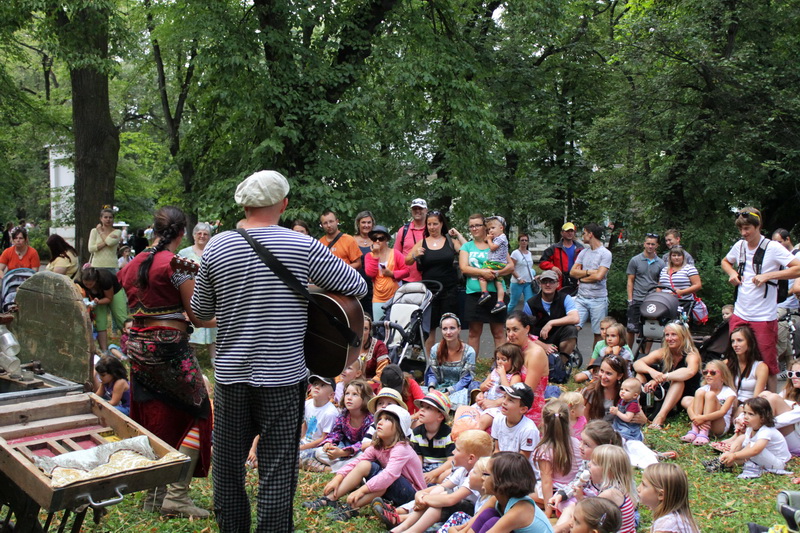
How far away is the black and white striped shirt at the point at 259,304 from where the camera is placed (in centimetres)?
342

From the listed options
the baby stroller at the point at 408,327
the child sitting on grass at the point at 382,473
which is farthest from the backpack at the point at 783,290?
the child sitting on grass at the point at 382,473

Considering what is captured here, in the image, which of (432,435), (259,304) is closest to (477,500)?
(432,435)

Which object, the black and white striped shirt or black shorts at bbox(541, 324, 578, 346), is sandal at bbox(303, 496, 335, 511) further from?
black shorts at bbox(541, 324, 578, 346)

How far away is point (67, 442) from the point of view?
3.40 m

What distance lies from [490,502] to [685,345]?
397 cm

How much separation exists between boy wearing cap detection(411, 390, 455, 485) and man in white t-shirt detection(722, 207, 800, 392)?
3.37 m

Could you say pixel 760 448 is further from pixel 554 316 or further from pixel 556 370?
pixel 554 316

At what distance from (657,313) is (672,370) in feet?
3.36

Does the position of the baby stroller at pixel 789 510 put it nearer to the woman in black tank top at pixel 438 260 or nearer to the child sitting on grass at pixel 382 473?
the child sitting on grass at pixel 382 473

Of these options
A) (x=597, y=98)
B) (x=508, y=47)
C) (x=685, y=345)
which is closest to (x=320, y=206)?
(x=685, y=345)

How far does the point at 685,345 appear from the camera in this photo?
24.3 feet

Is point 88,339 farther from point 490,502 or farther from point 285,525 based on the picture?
point 490,502

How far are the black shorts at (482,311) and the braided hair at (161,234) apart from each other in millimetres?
5140

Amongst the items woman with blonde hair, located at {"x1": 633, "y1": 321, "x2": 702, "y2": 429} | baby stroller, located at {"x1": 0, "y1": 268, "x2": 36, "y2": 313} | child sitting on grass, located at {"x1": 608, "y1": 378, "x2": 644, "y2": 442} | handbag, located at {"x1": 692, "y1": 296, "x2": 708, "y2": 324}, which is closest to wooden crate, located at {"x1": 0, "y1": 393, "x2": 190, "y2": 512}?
→ child sitting on grass, located at {"x1": 608, "y1": 378, "x2": 644, "y2": 442}
